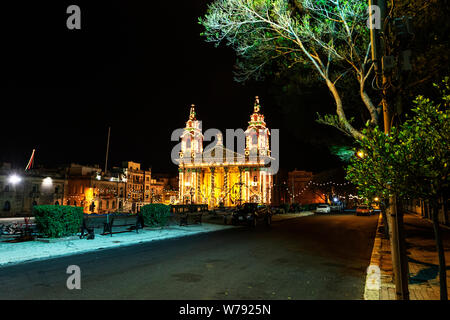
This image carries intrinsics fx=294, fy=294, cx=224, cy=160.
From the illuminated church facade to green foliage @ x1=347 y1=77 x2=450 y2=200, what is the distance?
194ft

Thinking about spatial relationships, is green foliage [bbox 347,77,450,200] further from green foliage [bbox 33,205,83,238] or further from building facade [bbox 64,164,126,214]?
building facade [bbox 64,164,126,214]

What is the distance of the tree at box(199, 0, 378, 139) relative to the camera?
8.50m

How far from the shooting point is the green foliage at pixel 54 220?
513 inches

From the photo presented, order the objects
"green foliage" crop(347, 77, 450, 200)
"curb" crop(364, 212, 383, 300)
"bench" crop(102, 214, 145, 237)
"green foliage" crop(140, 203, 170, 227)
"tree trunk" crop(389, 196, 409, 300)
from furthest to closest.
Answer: "green foliage" crop(140, 203, 170, 227), "bench" crop(102, 214, 145, 237), "curb" crop(364, 212, 383, 300), "tree trunk" crop(389, 196, 409, 300), "green foliage" crop(347, 77, 450, 200)

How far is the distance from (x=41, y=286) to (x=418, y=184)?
24.2ft

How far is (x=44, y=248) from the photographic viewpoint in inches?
439

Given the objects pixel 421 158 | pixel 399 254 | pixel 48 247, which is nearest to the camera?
pixel 421 158

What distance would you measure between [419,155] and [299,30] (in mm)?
6268

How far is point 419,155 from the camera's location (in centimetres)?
427

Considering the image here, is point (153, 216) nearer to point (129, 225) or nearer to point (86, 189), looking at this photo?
point (129, 225)

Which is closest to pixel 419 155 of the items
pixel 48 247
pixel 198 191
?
pixel 48 247

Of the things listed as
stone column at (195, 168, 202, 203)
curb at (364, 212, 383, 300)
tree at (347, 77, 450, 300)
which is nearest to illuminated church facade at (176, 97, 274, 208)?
stone column at (195, 168, 202, 203)
